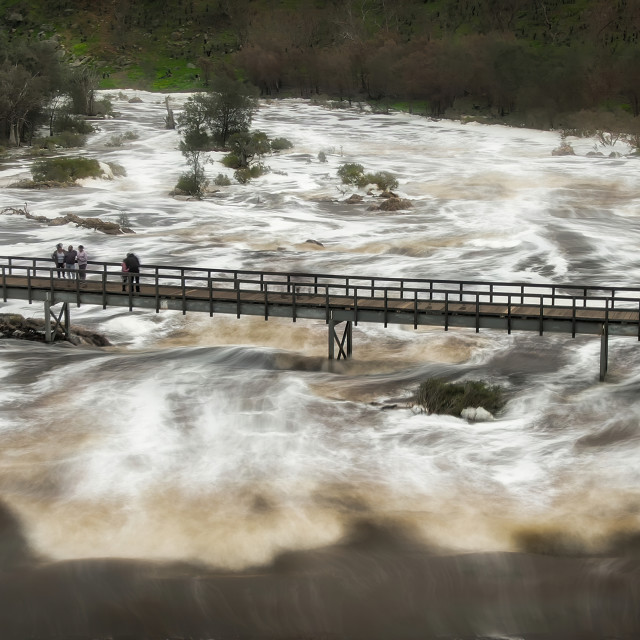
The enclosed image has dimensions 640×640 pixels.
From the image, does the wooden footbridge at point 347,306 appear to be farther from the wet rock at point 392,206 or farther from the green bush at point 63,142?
the green bush at point 63,142

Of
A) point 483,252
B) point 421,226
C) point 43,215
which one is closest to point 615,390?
point 483,252

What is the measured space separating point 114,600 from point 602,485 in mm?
11029

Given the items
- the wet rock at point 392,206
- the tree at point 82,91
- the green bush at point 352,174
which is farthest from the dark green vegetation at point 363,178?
the tree at point 82,91

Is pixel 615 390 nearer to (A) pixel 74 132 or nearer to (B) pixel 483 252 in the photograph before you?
(B) pixel 483 252

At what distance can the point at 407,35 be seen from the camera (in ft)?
499

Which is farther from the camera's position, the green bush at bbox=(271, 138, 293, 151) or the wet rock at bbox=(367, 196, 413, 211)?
the green bush at bbox=(271, 138, 293, 151)

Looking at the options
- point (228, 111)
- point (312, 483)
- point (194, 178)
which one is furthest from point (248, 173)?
point (312, 483)

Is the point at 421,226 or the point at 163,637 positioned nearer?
the point at 163,637

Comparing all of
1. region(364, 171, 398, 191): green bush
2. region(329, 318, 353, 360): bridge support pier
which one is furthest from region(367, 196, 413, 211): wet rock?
region(329, 318, 353, 360): bridge support pier

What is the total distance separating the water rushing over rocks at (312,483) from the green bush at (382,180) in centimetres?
2266

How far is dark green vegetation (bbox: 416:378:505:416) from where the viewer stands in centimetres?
2706

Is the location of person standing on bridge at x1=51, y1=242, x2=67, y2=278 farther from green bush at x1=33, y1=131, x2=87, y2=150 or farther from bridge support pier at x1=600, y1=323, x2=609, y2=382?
green bush at x1=33, y1=131, x2=87, y2=150

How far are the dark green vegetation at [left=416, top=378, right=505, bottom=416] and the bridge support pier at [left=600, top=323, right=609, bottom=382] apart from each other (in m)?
3.44

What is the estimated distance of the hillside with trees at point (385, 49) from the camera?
10538cm
